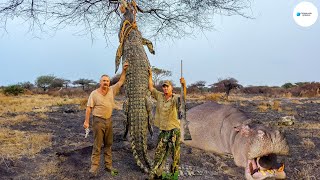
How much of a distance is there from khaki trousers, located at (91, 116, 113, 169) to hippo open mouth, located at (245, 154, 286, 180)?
273 cm

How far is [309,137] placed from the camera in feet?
33.0

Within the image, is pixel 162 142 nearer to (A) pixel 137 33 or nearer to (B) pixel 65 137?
(A) pixel 137 33

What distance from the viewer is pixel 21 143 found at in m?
8.70

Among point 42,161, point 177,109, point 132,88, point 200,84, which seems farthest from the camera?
point 200,84

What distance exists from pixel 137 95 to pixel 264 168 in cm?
275

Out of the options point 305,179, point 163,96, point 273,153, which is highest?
point 163,96

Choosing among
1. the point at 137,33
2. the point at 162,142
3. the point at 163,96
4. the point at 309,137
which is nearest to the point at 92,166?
the point at 162,142

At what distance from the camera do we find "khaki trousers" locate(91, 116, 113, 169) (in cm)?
615

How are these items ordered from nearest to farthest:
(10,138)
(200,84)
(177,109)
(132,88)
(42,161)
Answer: (177,109) < (132,88) < (42,161) < (10,138) < (200,84)

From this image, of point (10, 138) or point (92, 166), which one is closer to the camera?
point (92, 166)

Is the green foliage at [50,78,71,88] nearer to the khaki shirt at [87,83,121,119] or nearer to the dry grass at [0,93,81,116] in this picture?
the dry grass at [0,93,81,116]

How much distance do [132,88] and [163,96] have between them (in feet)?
2.17

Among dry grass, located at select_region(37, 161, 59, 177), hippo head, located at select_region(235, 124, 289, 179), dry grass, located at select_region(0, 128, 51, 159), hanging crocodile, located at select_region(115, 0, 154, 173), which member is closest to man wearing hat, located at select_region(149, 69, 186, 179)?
hanging crocodile, located at select_region(115, 0, 154, 173)

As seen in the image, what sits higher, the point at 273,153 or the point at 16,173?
the point at 273,153
